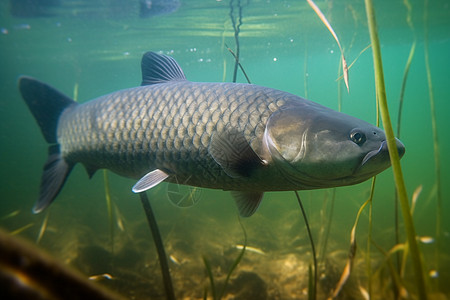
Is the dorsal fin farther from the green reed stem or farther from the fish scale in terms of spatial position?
the green reed stem

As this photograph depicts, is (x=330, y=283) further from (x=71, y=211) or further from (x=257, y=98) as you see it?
(x=71, y=211)

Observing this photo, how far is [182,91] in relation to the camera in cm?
266

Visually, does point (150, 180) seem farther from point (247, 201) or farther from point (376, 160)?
point (376, 160)

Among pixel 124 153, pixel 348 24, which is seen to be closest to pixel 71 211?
pixel 124 153

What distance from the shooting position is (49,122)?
141 inches

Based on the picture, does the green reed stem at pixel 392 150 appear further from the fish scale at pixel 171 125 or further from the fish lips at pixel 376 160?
the fish scale at pixel 171 125

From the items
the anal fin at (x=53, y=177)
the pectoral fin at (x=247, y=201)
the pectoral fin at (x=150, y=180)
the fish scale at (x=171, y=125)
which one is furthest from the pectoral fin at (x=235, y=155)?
the anal fin at (x=53, y=177)

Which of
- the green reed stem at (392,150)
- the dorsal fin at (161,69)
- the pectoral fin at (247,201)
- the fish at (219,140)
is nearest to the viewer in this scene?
the green reed stem at (392,150)

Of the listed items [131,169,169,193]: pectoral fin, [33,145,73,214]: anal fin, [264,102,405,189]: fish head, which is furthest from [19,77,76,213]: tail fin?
[264,102,405,189]: fish head

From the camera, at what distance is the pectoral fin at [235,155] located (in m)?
2.01

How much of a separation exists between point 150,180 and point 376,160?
1.84 metres

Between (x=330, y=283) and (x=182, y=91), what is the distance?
12.4 ft

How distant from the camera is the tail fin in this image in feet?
11.0

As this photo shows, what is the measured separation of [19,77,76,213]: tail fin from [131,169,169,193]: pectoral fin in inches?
63.8
